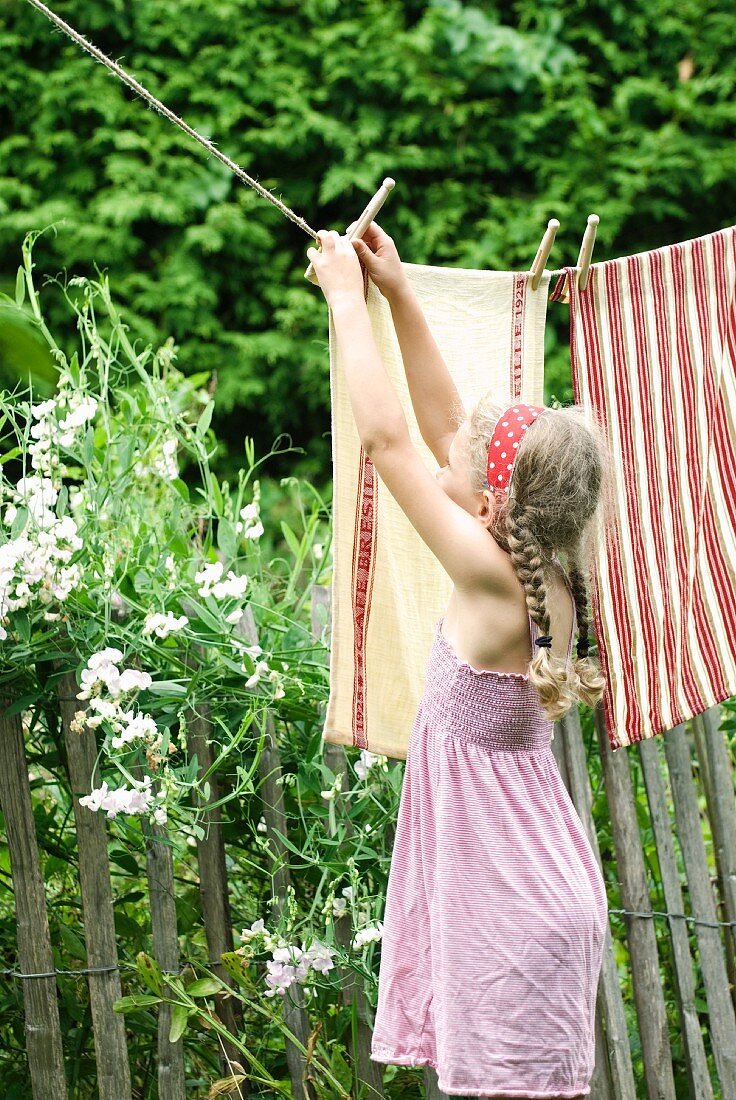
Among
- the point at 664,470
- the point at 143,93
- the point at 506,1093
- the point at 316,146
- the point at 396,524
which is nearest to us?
the point at 143,93

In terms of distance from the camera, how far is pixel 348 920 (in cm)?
197

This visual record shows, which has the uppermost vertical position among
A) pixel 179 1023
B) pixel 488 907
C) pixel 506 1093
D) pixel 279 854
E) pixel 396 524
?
pixel 396 524

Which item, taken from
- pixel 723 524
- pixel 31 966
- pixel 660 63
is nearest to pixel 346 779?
pixel 31 966

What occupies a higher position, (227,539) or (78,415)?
(78,415)

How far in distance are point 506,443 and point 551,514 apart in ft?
0.36

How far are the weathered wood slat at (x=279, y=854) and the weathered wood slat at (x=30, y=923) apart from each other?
1.16 feet

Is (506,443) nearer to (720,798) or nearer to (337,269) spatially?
(337,269)

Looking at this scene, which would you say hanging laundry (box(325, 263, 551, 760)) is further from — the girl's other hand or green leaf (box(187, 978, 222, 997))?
green leaf (box(187, 978, 222, 997))

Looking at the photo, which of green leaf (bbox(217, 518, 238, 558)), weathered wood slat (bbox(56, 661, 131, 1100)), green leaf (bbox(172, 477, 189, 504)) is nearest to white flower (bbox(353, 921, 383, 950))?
weathered wood slat (bbox(56, 661, 131, 1100))

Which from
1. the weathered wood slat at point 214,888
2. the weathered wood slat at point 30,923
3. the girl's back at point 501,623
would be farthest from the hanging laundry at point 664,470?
the weathered wood slat at point 30,923

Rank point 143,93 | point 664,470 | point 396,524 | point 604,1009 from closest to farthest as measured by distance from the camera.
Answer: point 143,93 < point 396,524 < point 664,470 < point 604,1009

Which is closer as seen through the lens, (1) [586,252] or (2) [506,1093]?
(2) [506,1093]

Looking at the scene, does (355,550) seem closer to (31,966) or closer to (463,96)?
(31,966)

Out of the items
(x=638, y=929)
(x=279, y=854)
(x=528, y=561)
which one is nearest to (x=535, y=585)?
(x=528, y=561)
